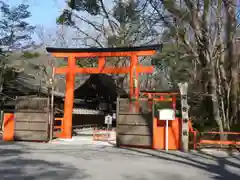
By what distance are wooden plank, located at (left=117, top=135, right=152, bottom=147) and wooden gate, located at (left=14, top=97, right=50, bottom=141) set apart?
321 centimetres

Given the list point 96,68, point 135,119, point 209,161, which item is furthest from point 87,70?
point 209,161

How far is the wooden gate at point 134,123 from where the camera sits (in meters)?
12.2

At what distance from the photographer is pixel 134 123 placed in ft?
40.7

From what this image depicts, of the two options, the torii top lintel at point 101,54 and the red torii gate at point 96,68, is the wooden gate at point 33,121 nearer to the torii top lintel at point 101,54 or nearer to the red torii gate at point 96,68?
the red torii gate at point 96,68

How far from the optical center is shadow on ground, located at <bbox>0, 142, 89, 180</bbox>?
657 centimetres

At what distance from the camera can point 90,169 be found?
7.66 m

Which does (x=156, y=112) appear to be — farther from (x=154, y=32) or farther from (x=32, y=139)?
(x=154, y=32)

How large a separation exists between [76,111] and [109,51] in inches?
282

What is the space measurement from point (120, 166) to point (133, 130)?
167 inches

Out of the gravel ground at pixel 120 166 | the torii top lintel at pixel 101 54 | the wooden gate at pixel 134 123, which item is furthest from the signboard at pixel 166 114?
the torii top lintel at pixel 101 54

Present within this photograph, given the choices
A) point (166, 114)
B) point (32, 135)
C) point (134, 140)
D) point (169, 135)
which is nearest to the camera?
point (166, 114)

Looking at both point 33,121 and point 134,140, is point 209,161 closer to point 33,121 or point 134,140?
point 134,140

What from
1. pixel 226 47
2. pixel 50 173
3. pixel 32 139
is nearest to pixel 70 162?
pixel 50 173

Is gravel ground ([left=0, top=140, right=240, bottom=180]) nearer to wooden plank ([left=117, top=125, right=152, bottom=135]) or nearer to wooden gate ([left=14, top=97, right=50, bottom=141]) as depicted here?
wooden plank ([left=117, top=125, right=152, bottom=135])
